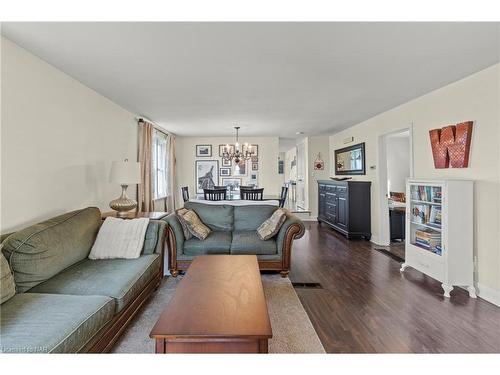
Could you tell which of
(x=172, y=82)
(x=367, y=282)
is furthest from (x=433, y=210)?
(x=172, y=82)

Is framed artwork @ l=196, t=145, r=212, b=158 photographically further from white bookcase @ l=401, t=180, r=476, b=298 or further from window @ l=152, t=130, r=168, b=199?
white bookcase @ l=401, t=180, r=476, b=298

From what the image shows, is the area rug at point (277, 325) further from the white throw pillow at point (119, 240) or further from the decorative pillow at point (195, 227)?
the decorative pillow at point (195, 227)

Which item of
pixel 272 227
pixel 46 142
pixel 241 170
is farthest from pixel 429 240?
pixel 241 170

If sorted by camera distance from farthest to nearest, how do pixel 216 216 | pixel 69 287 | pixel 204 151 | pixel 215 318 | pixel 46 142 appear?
pixel 204 151, pixel 216 216, pixel 46 142, pixel 69 287, pixel 215 318

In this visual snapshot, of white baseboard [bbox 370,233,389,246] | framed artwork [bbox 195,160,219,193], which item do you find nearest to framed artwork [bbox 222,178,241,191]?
framed artwork [bbox 195,160,219,193]

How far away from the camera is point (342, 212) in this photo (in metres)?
5.51

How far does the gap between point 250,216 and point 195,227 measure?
87 cm

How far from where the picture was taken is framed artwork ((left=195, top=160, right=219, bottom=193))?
7531mm

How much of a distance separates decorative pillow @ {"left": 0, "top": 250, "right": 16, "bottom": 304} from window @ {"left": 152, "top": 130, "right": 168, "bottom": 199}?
13.7 ft

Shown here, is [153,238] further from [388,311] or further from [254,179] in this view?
[254,179]

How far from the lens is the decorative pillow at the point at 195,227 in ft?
11.3

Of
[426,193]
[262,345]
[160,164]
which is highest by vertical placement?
[160,164]

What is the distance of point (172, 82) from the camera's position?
309 cm
